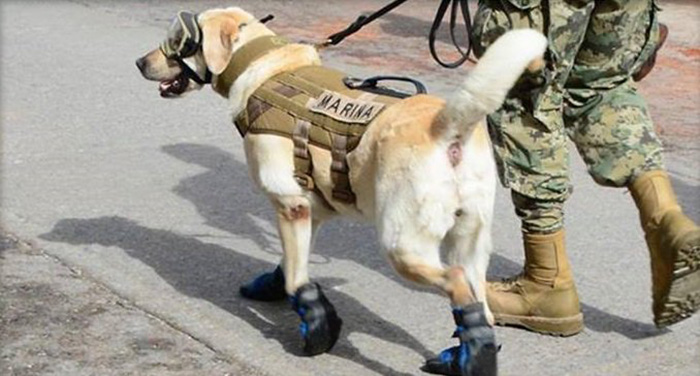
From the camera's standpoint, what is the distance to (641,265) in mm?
5570

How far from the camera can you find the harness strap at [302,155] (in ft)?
14.6

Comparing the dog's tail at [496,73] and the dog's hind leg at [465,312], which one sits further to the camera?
the dog's hind leg at [465,312]

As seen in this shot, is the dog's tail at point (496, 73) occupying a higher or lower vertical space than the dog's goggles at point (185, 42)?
higher

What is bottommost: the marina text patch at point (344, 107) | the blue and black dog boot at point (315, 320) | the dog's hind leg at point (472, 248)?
the blue and black dog boot at point (315, 320)

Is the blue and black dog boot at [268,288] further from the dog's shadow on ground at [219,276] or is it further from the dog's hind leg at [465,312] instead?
the dog's hind leg at [465,312]

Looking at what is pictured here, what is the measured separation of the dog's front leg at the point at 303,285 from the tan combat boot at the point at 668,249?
1.07 m

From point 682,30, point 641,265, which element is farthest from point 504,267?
point 682,30

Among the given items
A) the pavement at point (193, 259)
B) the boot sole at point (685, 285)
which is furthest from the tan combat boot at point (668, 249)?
the pavement at point (193, 259)

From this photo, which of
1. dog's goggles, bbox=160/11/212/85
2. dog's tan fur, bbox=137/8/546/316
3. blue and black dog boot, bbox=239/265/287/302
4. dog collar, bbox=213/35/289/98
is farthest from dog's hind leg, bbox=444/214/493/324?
dog's goggles, bbox=160/11/212/85

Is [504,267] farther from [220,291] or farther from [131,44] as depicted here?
[131,44]

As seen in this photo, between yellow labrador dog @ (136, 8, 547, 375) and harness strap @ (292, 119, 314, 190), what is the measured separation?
0.01m

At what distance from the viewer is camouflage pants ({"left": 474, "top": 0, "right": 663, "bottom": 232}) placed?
15.3 ft

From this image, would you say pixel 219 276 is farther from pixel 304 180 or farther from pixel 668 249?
pixel 668 249

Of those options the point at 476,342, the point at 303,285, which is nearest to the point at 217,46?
the point at 303,285
